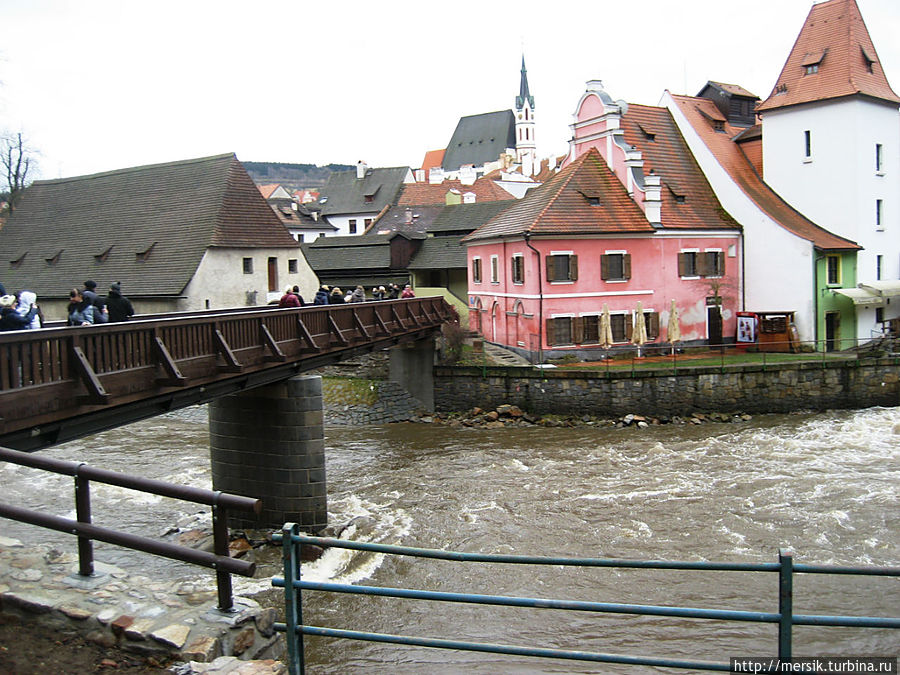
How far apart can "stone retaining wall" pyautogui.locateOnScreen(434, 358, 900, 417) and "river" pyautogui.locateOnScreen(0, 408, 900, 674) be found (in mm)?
1062

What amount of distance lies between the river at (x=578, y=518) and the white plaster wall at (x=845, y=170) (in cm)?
1003

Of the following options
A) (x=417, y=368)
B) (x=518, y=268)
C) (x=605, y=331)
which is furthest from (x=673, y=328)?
(x=417, y=368)

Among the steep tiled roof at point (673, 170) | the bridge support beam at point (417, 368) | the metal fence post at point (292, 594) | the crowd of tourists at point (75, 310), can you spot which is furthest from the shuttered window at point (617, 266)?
the metal fence post at point (292, 594)

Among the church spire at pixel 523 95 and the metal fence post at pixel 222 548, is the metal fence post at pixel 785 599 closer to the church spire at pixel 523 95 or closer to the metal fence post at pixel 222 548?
the metal fence post at pixel 222 548

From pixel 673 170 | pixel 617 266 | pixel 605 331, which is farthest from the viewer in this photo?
pixel 673 170

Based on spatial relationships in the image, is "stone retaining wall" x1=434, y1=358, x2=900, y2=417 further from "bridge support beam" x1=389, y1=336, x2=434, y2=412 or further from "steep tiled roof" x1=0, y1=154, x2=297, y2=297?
"steep tiled roof" x1=0, y1=154, x2=297, y2=297

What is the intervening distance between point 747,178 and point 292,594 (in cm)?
3646

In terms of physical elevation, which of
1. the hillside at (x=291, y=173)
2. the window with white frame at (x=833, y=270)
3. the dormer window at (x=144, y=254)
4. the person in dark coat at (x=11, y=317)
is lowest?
the person in dark coat at (x=11, y=317)

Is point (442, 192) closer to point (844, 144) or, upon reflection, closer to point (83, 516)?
point (844, 144)

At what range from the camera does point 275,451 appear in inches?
654

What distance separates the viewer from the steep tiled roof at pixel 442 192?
70.2 meters

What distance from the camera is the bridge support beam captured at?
31344mm

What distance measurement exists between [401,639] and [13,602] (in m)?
3.09

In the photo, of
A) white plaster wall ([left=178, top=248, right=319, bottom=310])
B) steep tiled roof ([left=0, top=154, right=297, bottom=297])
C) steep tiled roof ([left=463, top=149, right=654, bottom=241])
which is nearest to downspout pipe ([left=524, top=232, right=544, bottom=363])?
steep tiled roof ([left=463, top=149, right=654, bottom=241])
